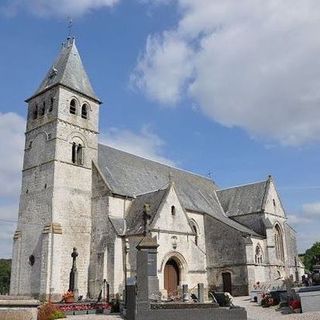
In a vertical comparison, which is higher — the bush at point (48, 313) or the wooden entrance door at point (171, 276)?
the wooden entrance door at point (171, 276)

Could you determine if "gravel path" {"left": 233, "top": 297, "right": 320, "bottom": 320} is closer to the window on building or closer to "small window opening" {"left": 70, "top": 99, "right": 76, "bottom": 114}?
the window on building

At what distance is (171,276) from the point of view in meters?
27.1

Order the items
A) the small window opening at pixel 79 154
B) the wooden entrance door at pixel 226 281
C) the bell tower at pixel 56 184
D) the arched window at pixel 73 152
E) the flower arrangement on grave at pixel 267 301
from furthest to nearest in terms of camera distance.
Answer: the wooden entrance door at pixel 226 281, the small window opening at pixel 79 154, the arched window at pixel 73 152, the bell tower at pixel 56 184, the flower arrangement on grave at pixel 267 301

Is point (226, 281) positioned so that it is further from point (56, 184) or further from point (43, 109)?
point (43, 109)

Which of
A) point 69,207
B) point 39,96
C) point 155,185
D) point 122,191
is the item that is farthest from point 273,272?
point 39,96

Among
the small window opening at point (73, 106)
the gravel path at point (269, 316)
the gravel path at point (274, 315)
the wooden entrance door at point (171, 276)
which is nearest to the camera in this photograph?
the gravel path at point (274, 315)

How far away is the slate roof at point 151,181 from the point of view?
101 ft

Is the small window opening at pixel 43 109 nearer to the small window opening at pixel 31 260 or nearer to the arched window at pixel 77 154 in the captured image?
the arched window at pixel 77 154

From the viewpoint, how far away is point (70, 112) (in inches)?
1188

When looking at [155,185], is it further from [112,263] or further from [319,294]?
[319,294]

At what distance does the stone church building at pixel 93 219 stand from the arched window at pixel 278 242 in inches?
70.9

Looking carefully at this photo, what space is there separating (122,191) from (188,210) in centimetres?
634

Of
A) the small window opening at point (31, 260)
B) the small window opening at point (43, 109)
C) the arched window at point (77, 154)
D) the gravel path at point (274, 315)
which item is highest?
the small window opening at point (43, 109)

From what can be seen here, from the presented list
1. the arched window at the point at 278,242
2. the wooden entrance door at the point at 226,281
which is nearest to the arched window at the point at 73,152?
the wooden entrance door at the point at 226,281
